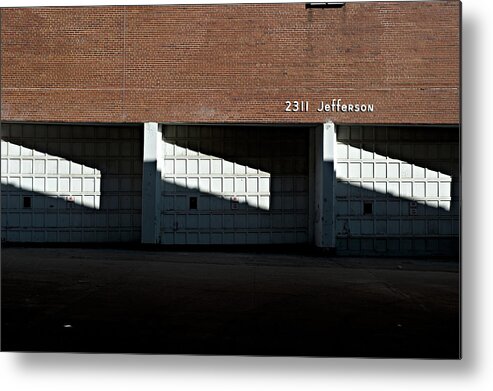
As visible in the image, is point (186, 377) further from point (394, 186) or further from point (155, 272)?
point (394, 186)

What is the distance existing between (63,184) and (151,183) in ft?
5.73

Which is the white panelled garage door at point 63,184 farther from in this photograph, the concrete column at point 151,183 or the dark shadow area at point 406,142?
the dark shadow area at point 406,142

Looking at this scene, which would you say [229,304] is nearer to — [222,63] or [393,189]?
[393,189]

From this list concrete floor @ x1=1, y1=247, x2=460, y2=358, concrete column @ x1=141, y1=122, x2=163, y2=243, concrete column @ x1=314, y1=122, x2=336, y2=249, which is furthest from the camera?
concrete column @ x1=141, y1=122, x2=163, y2=243

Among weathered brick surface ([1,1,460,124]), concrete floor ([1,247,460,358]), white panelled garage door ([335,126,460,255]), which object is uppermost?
weathered brick surface ([1,1,460,124])

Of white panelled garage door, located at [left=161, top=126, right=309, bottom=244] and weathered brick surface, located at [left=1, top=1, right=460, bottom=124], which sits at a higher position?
weathered brick surface, located at [left=1, top=1, right=460, bottom=124]

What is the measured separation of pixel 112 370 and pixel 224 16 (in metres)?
4.21

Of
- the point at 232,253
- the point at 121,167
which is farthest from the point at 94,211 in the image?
the point at 232,253

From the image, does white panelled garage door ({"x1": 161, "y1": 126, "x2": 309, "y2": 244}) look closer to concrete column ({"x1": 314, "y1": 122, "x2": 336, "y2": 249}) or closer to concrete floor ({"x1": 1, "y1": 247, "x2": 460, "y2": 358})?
concrete column ({"x1": 314, "y1": 122, "x2": 336, "y2": 249})

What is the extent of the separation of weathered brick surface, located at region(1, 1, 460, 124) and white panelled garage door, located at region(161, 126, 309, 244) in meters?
0.35

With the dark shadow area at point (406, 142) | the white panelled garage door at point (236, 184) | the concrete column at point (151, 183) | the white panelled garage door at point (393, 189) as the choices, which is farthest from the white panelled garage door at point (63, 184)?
the dark shadow area at point (406, 142)

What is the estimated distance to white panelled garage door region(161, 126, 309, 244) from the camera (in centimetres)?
937

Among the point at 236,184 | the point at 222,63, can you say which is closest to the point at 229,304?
the point at 236,184

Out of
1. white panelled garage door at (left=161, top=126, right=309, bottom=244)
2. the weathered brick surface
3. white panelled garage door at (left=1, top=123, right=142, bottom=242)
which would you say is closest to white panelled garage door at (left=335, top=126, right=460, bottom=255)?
the weathered brick surface
